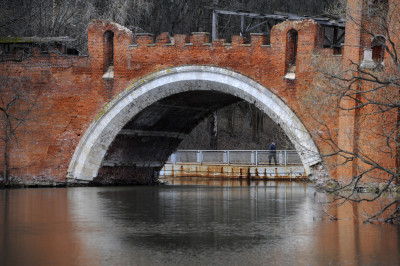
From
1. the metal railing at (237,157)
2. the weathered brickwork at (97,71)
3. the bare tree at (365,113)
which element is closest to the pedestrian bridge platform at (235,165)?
the metal railing at (237,157)

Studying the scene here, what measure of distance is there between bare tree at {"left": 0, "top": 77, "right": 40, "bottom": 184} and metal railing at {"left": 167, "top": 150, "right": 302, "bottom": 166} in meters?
8.04

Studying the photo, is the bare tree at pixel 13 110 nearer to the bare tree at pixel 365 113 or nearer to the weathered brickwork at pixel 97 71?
the weathered brickwork at pixel 97 71

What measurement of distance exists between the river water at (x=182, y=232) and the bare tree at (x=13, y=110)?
10.9 ft

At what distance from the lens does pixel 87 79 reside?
73.4ft

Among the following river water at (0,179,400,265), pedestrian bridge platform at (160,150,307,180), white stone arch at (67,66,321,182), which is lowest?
river water at (0,179,400,265)

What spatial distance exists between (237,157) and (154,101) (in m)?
9.22

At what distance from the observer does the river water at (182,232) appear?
1070 centimetres

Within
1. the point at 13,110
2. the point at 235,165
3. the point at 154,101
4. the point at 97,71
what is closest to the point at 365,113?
the point at 154,101

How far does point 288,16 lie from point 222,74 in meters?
4.04

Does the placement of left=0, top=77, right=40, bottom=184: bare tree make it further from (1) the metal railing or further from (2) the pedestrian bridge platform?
(2) the pedestrian bridge platform

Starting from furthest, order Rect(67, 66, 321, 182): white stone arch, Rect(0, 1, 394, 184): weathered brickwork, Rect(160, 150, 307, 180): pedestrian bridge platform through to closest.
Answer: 1. Rect(160, 150, 307, 180): pedestrian bridge platform
2. Rect(0, 1, 394, 184): weathered brickwork
3. Rect(67, 66, 321, 182): white stone arch

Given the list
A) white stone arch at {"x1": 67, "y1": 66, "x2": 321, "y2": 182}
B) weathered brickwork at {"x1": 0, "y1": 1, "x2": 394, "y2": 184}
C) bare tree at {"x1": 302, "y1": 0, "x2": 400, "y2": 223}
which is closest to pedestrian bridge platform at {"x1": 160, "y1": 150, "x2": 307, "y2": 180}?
weathered brickwork at {"x1": 0, "y1": 1, "x2": 394, "y2": 184}

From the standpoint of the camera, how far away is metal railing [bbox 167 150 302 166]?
96.0 feet

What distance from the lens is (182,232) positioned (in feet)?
42.9
